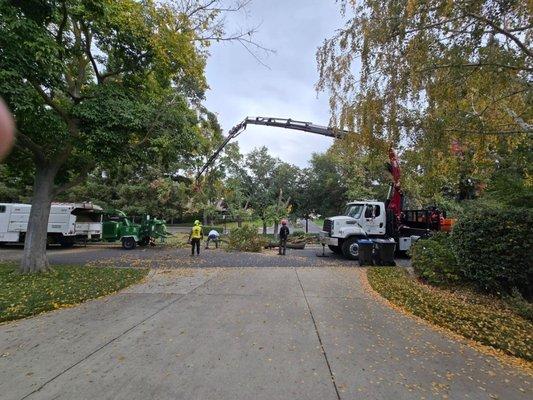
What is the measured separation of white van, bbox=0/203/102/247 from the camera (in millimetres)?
21391

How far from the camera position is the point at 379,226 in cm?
1752

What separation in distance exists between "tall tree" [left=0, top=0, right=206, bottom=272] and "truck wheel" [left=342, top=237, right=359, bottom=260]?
842cm

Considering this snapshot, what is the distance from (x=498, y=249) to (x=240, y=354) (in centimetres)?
667

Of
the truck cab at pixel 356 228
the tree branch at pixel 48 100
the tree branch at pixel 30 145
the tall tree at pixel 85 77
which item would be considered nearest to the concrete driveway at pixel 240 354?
the tall tree at pixel 85 77

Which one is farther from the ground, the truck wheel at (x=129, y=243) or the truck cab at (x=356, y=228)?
the truck cab at (x=356, y=228)

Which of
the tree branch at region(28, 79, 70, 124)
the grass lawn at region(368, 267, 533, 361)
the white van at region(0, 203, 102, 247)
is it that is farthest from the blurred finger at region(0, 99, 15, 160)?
the white van at region(0, 203, 102, 247)

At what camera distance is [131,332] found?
5824 millimetres

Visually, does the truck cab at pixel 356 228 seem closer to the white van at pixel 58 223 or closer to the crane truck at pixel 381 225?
→ the crane truck at pixel 381 225

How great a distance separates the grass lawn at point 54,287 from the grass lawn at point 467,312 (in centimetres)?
681

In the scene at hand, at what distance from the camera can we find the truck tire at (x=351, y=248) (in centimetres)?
1695

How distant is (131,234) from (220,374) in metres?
19.1

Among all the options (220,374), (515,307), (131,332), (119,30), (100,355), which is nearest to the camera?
(220,374)

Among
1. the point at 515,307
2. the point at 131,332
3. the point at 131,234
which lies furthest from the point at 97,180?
the point at 515,307

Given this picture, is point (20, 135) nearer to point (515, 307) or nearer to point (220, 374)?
point (220, 374)
